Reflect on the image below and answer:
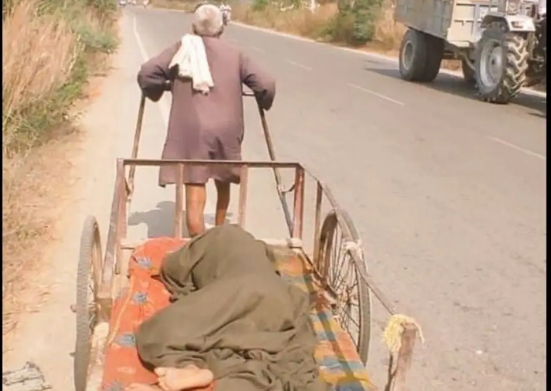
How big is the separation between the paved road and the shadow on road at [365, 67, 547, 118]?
0.54 ft

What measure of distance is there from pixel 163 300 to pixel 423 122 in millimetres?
9668

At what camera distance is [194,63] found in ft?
16.8

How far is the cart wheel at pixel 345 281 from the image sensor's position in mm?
3883

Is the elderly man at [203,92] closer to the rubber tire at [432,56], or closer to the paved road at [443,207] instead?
the paved road at [443,207]

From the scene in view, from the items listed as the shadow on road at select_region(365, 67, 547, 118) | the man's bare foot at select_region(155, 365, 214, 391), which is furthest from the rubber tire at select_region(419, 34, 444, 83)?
the man's bare foot at select_region(155, 365, 214, 391)

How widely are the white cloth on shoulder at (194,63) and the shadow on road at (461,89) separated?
10577mm

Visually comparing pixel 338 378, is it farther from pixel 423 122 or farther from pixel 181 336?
pixel 423 122

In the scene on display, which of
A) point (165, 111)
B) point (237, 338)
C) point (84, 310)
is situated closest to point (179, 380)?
point (237, 338)

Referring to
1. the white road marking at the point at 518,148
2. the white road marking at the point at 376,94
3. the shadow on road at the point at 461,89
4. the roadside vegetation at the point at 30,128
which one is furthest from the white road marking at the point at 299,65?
the white road marking at the point at 518,148

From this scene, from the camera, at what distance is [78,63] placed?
12562mm

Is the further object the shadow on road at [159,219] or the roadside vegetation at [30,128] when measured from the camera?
the shadow on road at [159,219]

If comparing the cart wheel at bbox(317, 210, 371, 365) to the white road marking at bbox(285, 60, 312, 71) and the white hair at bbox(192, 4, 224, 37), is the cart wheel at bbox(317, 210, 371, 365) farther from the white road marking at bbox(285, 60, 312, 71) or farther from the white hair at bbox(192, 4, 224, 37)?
the white road marking at bbox(285, 60, 312, 71)

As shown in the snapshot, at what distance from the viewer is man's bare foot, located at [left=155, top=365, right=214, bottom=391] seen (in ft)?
10.1

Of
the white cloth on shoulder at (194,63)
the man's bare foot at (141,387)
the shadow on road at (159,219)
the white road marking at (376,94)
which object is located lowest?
the shadow on road at (159,219)
